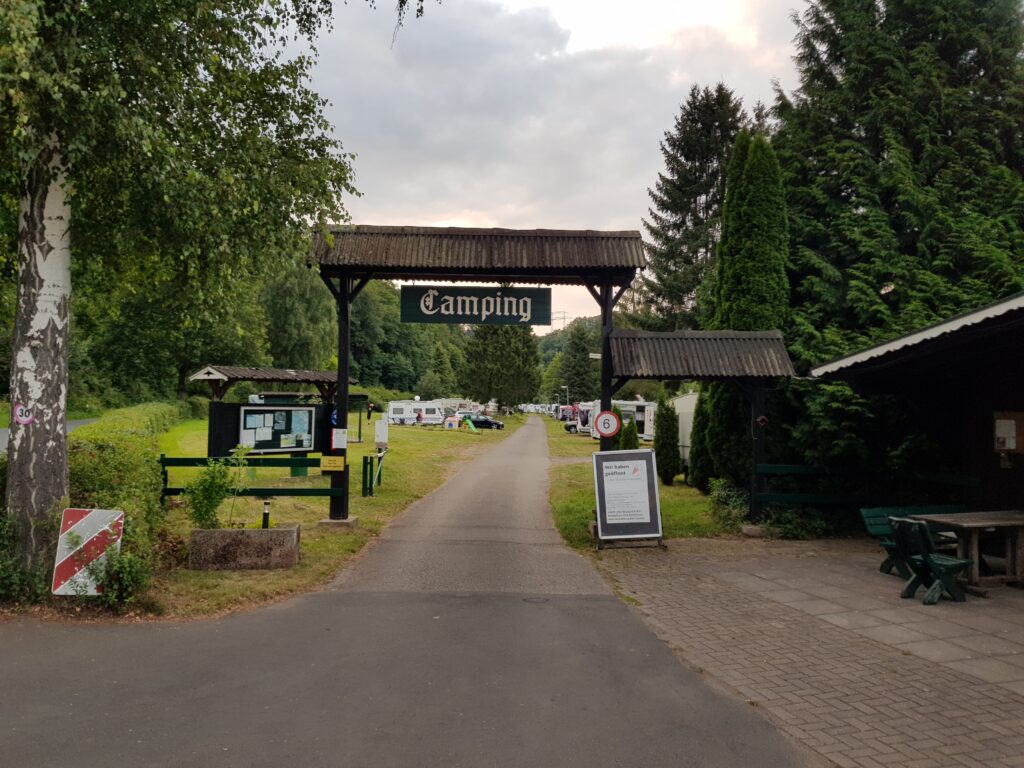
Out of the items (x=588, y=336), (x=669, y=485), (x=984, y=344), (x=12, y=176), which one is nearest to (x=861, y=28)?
(x=984, y=344)

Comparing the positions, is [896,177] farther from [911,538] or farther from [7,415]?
[7,415]

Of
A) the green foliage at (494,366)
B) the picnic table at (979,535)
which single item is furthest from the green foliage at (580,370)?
the picnic table at (979,535)

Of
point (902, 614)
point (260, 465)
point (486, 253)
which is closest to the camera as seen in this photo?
point (902, 614)

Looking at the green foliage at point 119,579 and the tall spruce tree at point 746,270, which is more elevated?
the tall spruce tree at point 746,270

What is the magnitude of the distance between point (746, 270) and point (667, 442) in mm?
8744

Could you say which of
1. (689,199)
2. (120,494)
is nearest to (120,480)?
(120,494)

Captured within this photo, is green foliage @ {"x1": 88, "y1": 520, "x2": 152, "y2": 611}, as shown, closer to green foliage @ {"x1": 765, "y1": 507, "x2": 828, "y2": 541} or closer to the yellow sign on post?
the yellow sign on post

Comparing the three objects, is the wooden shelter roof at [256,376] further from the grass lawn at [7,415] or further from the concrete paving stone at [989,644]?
the grass lawn at [7,415]

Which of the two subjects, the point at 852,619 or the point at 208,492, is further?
the point at 208,492

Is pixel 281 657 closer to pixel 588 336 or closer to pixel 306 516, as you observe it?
pixel 306 516

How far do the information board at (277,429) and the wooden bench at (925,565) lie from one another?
39.9 feet

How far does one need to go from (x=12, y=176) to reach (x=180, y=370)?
46316 millimetres

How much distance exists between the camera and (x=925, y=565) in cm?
779

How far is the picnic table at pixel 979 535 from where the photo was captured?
26.9 ft
